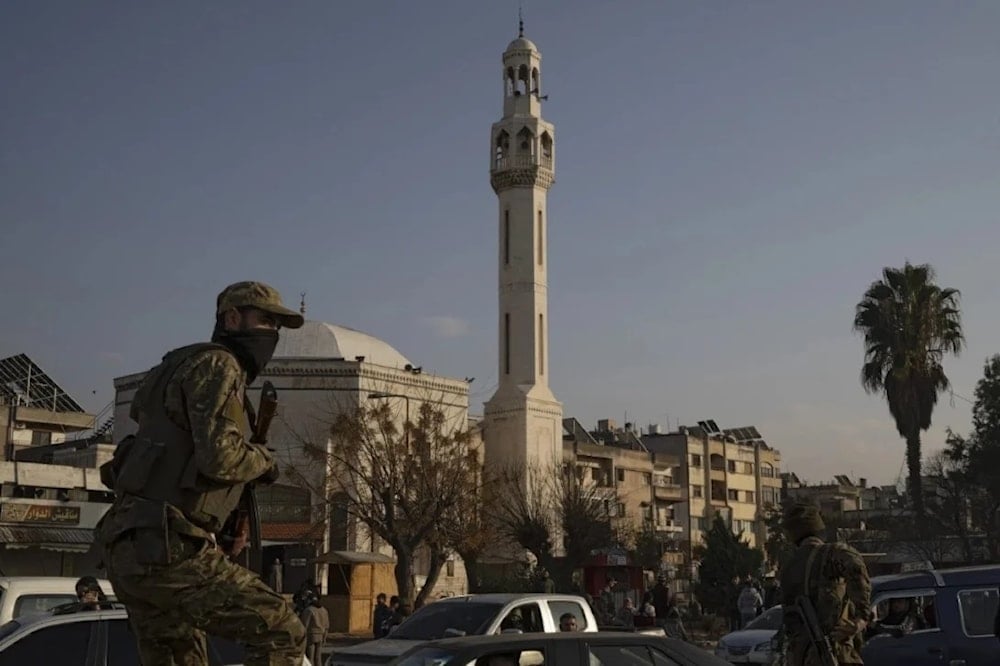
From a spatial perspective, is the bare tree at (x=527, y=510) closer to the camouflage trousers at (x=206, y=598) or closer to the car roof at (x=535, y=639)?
the car roof at (x=535, y=639)

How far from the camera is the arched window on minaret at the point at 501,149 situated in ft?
176

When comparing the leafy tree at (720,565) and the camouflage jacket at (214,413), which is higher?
the camouflage jacket at (214,413)

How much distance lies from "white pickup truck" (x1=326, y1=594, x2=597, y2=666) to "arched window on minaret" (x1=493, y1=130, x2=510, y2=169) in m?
41.4

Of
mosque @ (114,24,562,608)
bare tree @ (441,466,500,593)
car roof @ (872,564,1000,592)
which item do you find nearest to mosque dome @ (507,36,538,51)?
mosque @ (114,24,562,608)

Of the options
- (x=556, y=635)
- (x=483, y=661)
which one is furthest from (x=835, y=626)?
(x=483, y=661)

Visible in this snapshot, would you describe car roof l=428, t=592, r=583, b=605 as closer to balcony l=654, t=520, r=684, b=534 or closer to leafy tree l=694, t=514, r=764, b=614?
leafy tree l=694, t=514, r=764, b=614

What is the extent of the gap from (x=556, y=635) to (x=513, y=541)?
41474 millimetres

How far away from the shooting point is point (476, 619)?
1277 cm

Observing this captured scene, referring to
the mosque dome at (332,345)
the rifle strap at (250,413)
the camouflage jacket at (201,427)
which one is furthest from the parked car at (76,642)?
the mosque dome at (332,345)

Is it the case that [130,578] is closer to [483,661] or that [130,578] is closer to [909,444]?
[483,661]

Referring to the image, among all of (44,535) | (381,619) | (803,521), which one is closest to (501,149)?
(44,535)

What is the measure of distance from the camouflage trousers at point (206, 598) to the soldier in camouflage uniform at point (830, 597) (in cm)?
505

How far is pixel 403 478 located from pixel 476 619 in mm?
25381

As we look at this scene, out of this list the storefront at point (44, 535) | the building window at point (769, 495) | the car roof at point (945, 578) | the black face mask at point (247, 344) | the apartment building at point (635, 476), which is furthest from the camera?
the building window at point (769, 495)
